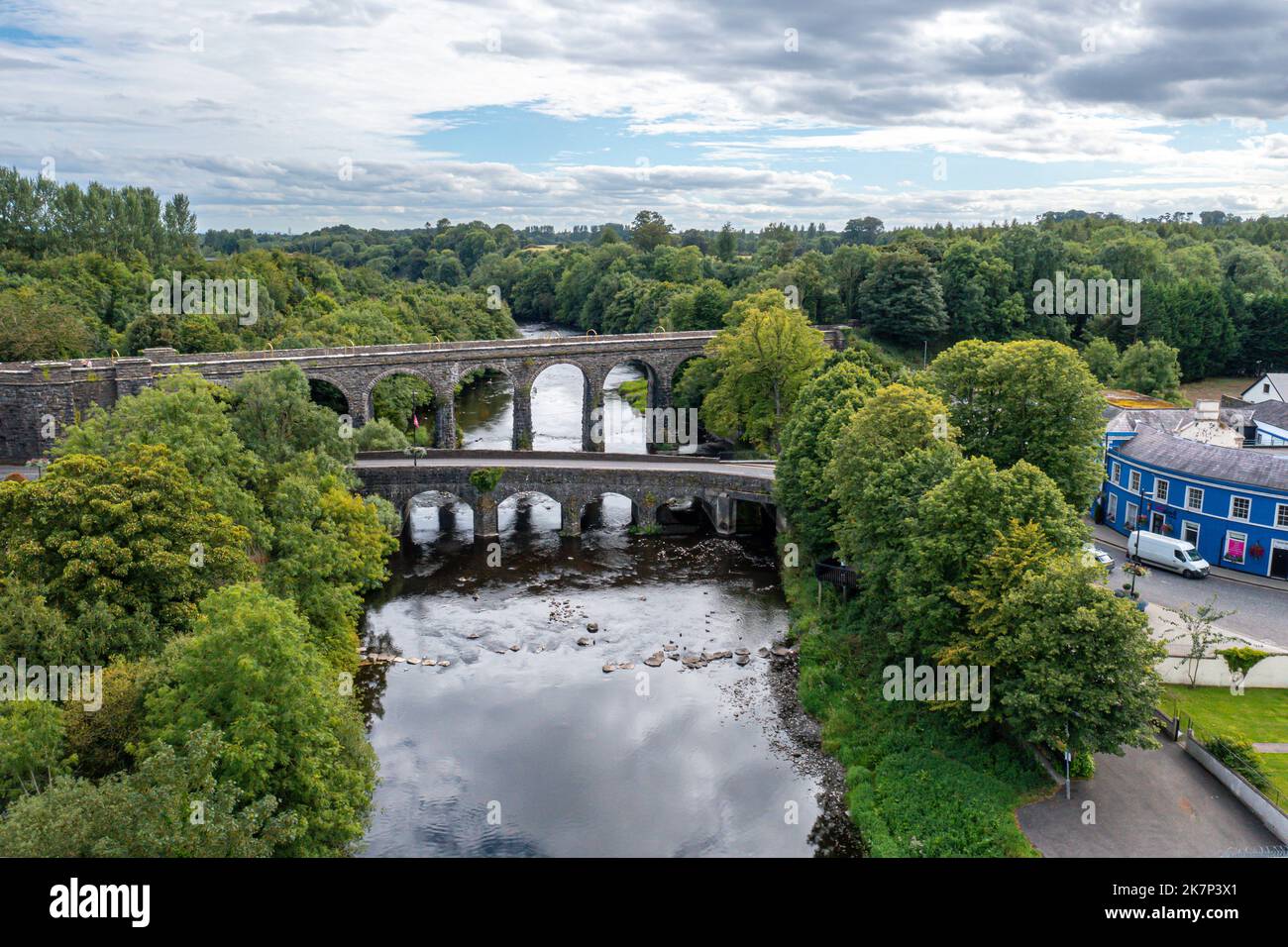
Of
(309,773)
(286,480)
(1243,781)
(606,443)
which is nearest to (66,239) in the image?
(606,443)

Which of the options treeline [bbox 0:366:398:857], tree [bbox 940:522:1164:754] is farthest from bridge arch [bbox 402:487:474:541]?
tree [bbox 940:522:1164:754]

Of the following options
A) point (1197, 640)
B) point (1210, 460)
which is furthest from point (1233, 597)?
point (1197, 640)

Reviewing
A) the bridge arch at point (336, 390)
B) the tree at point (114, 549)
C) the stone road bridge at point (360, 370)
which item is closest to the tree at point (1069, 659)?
the tree at point (114, 549)

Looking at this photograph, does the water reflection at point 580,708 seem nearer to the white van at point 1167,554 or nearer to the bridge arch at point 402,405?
the white van at point 1167,554
